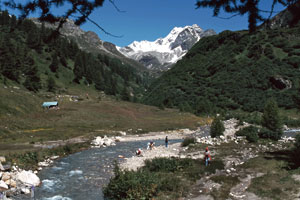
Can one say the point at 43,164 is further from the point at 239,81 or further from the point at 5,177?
the point at 239,81

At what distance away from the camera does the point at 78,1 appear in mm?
6770

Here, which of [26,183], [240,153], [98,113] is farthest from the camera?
[98,113]

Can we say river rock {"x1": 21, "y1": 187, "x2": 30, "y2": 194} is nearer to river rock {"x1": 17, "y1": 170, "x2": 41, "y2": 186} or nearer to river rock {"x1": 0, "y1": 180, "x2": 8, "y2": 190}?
river rock {"x1": 17, "y1": 170, "x2": 41, "y2": 186}

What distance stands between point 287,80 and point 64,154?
13061 centimetres

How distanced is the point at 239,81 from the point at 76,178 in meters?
145

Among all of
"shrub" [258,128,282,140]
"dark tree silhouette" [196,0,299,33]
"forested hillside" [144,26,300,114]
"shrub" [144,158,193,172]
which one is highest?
"forested hillside" [144,26,300,114]

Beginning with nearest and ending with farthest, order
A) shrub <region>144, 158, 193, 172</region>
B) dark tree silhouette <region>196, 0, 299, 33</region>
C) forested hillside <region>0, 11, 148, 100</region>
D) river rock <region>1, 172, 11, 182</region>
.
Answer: dark tree silhouette <region>196, 0, 299, 33</region>, river rock <region>1, 172, 11, 182</region>, shrub <region>144, 158, 193, 172</region>, forested hillside <region>0, 11, 148, 100</region>

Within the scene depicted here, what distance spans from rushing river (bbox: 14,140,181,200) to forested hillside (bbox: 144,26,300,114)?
90.0 meters

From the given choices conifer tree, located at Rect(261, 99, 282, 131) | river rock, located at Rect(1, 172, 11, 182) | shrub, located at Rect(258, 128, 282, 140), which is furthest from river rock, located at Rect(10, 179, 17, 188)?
conifer tree, located at Rect(261, 99, 282, 131)

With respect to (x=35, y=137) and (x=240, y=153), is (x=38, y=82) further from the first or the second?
(x=240, y=153)

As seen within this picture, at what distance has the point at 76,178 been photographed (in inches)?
960

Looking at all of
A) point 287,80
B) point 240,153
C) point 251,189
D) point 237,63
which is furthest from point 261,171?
point 237,63

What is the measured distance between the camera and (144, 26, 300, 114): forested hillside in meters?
128

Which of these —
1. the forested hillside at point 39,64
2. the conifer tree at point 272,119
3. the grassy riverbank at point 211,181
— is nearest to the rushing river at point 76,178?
the grassy riverbank at point 211,181
